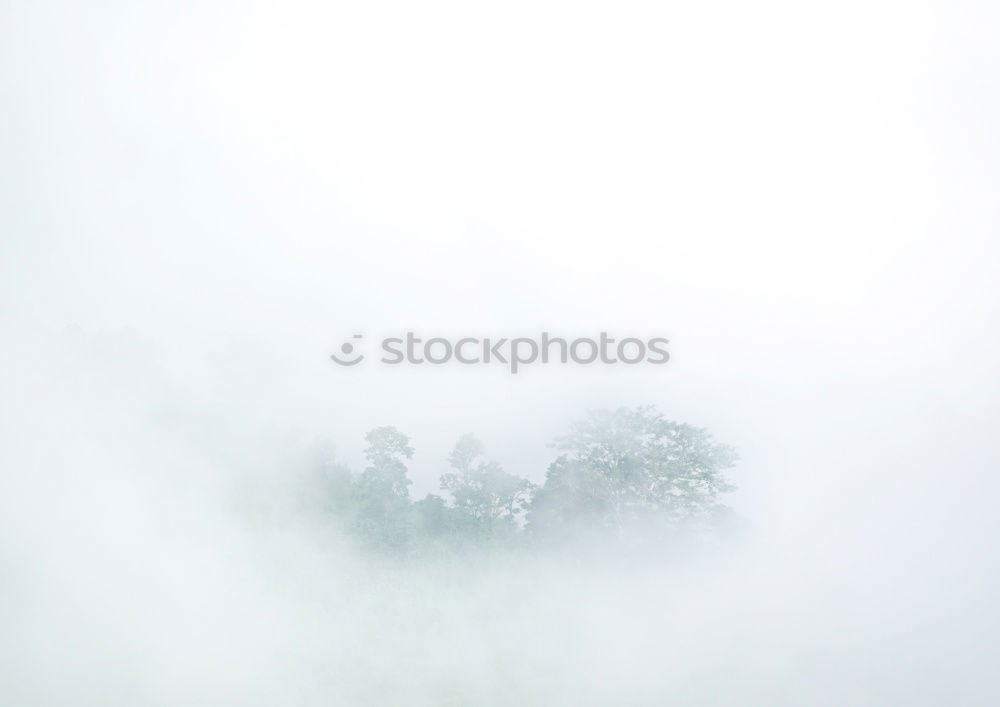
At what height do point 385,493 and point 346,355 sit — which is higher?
point 346,355

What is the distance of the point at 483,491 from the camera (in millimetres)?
22953

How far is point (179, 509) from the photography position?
20547 mm

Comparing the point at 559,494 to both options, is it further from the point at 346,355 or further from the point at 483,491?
the point at 346,355

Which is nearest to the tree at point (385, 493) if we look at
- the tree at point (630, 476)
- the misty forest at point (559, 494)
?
the misty forest at point (559, 494)

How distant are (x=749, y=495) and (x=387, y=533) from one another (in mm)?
11389

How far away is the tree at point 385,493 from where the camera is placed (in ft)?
71.5

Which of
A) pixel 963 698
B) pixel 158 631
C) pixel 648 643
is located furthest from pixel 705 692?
pixel 158 631

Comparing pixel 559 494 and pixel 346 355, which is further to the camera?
pixel 346 355

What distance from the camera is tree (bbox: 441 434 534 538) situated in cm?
2270

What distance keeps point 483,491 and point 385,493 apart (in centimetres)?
255

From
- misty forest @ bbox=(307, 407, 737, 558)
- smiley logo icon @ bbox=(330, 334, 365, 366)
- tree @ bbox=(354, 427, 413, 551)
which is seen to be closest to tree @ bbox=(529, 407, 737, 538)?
misty forest @ bbox=(307, 407, 737, 558)

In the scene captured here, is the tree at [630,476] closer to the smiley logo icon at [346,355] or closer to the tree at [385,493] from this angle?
the tree at [385,493]

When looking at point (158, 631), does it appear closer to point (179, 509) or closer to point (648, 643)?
point (179, 509)

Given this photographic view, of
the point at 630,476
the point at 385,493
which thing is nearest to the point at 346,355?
the point at 385,493
